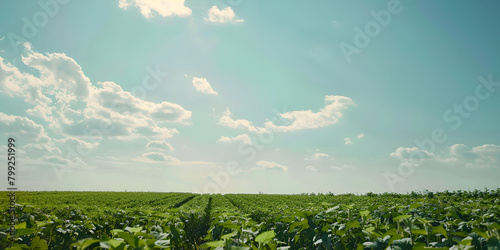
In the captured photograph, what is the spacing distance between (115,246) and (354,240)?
2.58m

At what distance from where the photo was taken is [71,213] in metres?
6.12

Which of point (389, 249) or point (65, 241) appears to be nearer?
point (389, 249)

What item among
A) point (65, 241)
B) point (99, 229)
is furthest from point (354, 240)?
point (99, 229)

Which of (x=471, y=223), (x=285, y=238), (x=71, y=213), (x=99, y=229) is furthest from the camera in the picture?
(x=71, y=213)

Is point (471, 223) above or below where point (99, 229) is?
above

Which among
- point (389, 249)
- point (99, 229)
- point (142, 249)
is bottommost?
point (99, 229)

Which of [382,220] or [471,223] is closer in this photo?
[471,223]

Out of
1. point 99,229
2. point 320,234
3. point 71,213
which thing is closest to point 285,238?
point 320,234

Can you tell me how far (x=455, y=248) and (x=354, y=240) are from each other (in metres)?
1.32

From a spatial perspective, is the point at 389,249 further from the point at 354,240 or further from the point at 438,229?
the point at 354,240

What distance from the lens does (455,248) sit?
6.34ft

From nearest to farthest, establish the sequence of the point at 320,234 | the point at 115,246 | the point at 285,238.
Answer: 1. the point at 115,246
2. the point at 320,234
3. the point at 285,238

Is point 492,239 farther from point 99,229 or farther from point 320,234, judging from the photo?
point 99,229

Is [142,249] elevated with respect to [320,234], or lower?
elevated
